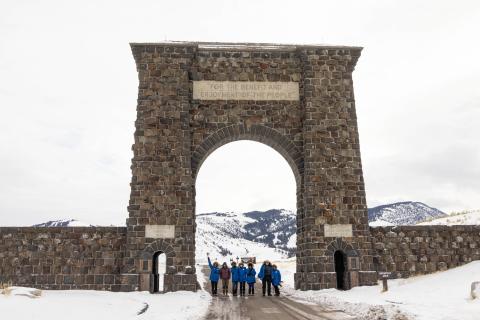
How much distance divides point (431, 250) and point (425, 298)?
697 cm

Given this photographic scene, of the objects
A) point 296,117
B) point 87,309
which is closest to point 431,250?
point 296,117

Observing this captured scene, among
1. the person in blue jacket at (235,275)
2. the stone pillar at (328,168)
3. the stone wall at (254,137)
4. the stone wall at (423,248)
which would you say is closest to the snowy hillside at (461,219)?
the stone wall at (423,248)

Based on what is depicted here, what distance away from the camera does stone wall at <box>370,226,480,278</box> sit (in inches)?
706

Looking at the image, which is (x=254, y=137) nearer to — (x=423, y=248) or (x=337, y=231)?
(x=337, y=231)

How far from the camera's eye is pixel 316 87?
63.2 ft

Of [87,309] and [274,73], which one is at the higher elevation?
[274,73]

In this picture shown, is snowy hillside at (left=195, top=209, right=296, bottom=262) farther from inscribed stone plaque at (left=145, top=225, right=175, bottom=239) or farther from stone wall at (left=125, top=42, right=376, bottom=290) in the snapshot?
inscribed stone plaque at (left=145, top=225, right=175, bottom=239)

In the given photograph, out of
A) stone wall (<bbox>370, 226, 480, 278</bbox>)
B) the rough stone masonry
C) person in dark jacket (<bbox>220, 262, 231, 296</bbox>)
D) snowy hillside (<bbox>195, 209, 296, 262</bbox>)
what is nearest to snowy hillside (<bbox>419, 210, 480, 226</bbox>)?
stone wall (<bbox>370, 226, 480, 278</bbox>)

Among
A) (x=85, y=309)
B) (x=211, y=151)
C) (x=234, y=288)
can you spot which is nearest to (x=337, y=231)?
(x=234, y=288)

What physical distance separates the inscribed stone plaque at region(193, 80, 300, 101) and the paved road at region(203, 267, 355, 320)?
27.8 ft

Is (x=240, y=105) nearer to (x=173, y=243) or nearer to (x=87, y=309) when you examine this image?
(x=173, y=243)

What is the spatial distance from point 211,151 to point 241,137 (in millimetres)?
1404

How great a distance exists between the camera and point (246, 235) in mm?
154000

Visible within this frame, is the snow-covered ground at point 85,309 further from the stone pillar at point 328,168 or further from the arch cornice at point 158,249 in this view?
the stone pillar at point 328,168
